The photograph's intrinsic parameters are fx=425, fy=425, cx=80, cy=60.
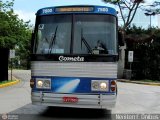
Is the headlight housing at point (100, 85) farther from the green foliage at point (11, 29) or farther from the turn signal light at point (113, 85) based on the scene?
the green foliage at point (11, 29)

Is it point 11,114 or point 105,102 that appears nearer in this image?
point 105,102

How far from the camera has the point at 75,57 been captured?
1248cm

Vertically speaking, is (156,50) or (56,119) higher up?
(156,50)

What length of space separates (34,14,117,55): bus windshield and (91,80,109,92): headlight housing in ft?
2.84

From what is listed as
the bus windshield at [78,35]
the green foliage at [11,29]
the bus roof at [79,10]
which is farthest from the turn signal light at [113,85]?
the green foliage at [11,29]

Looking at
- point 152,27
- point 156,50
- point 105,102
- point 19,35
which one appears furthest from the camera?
point 152,27

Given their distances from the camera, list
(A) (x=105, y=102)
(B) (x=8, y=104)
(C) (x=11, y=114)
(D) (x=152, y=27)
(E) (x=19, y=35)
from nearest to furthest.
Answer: (A) (x=105, y=102) < (C) (x=11, y=114) < (B) (x=8, y=104) < (E) (x=19, y=35) < (D) (x=152, y=27)

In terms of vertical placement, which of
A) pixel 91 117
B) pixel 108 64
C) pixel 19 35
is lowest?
pixel 91 117

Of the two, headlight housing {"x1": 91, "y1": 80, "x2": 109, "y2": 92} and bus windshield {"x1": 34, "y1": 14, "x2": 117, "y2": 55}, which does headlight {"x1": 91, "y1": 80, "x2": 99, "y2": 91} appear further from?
bus windshield {"x1": 34, "y1": 14, "x2": 117, "y2": 55}

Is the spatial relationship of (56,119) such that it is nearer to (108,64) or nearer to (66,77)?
(66,77)

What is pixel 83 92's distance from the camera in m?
12.3

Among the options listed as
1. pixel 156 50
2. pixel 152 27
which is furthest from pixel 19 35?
pixel 152 27

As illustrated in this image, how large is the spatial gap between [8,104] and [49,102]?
399 cm

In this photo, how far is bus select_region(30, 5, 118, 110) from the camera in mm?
12375
